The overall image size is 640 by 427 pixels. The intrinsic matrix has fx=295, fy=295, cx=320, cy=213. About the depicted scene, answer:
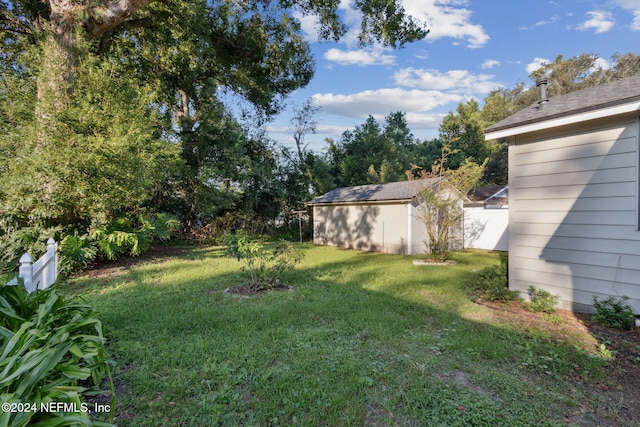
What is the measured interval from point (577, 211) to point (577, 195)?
22 cm

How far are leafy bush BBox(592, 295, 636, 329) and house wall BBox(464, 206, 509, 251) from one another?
319 inches

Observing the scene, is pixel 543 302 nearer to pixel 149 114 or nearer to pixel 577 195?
pixel 577 195

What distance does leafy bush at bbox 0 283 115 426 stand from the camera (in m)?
1.40

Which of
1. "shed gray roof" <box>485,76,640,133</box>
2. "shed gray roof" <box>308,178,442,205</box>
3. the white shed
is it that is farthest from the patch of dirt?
"shed gray roof" <box>308,178,442,205</box>

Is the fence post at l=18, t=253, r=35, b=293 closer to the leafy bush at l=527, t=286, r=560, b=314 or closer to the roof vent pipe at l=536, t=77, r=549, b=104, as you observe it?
the leafy bush at l=527, t=286, r=560, b=314

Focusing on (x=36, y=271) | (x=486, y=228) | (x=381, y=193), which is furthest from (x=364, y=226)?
(x=36, y=271)

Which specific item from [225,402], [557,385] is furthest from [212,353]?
[557,385]

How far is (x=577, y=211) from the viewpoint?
13.2 feet

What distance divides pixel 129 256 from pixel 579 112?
35.9ft

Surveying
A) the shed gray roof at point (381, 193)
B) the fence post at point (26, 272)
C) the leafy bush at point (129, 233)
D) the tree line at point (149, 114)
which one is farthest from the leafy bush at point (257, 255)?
the shed gray roof at point (381, 193)

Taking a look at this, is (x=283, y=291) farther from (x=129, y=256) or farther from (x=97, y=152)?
(x=129, y=256)

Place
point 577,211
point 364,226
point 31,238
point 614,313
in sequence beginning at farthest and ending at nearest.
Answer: point 364,226
point 31,238
point 577,211
point 614,313

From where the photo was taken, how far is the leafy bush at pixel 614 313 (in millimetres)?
3467

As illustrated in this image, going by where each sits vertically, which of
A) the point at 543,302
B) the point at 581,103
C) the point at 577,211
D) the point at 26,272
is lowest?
the point at 543,302
